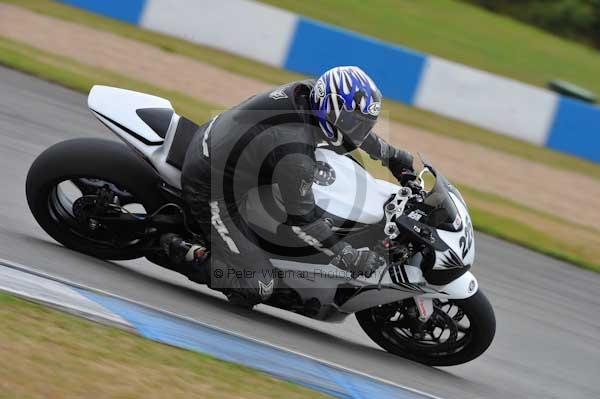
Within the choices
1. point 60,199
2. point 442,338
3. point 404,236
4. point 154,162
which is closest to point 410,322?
point 442,338

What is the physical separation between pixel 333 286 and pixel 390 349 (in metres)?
0.60

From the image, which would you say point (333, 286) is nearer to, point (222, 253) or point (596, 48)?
point (222, 253)

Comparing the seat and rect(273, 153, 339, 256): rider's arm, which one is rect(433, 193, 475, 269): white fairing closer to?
rect(273, 153, 339, 256): rider's arm

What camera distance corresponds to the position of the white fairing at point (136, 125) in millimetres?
5672

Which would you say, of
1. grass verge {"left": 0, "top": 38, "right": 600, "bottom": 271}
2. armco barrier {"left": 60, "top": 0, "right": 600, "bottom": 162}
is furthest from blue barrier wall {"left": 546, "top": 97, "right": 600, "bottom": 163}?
grass verge {"left": 0, "top": 38, "right": 600, "bottom": 271}

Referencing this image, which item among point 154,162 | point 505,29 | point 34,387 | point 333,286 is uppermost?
point 505,29

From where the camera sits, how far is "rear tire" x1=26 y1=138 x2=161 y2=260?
561 cm

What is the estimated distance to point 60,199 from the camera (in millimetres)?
5922

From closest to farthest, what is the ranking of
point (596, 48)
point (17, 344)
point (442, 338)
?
point (17, 344) → point (442, 338) → point (596, 48)

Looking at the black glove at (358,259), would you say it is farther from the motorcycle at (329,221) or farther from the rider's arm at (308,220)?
the motorcycle at (329,221)

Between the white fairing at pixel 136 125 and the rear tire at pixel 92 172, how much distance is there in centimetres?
8

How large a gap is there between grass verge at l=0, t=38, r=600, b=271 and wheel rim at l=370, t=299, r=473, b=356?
399 cm

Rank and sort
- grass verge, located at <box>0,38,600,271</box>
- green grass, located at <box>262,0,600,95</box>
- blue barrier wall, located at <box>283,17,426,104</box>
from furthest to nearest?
green grass, located at <box>262,0,600,95</box> < blue barrier wall, located at <box>283,17,426,104</box> < grass verge, located at <box>0,38,600,271</box>

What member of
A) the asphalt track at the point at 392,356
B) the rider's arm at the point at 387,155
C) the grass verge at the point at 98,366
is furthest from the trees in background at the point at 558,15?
the grass verge at the point at 98,366
